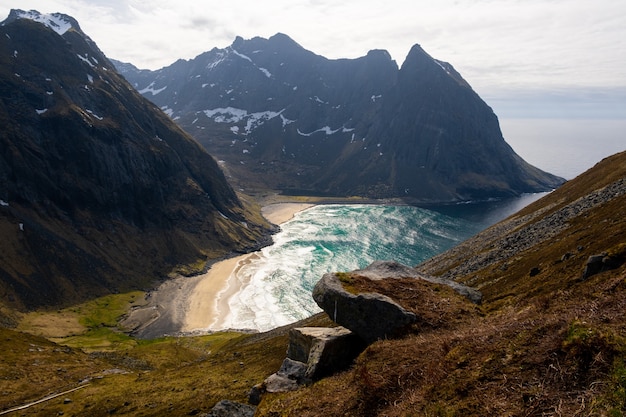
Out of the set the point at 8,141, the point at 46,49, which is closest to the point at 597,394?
the point at 8,141

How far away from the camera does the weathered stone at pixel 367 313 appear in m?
20.7

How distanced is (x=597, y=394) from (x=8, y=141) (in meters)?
192

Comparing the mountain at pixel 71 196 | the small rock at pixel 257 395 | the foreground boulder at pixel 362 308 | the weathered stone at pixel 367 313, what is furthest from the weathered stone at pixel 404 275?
the mountain at pixel 71 196

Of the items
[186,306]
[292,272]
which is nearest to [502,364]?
[186,306]

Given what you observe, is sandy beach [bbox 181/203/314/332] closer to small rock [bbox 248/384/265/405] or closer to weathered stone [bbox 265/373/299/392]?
small rock [bbox 248/384/265/405]

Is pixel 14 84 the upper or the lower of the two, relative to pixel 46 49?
lower

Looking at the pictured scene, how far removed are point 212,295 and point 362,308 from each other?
12940cm

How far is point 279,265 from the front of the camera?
16788 cm

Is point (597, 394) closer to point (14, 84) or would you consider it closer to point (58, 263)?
point (58, 263)

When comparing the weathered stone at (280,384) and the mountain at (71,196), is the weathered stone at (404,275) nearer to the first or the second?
the weathered stone at (280,384)

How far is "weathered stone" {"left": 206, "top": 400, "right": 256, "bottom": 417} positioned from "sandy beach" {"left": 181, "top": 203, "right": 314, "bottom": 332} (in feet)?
332

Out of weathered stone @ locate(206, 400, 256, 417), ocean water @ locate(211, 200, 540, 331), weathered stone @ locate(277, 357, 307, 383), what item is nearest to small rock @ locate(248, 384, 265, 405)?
weathered stone @ locate(206, 400, 256, 417)

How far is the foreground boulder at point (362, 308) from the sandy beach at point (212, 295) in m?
102

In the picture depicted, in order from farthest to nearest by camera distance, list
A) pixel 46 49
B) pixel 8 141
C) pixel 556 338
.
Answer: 1. pixel 46 49
2. pixel 8 141
3. pixel 556 338
